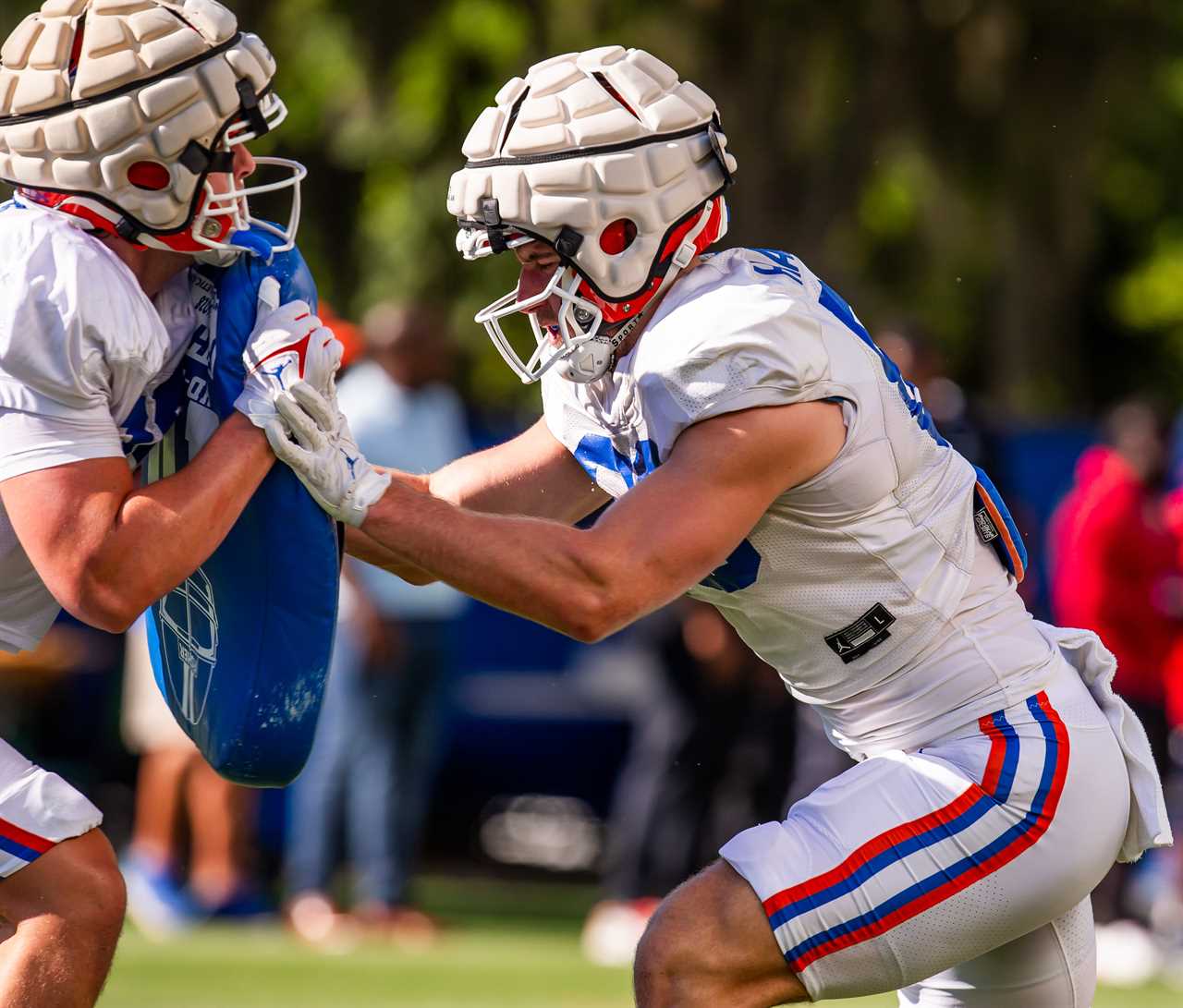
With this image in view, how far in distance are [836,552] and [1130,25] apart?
9.93 meters

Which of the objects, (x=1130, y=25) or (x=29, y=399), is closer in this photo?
(x=29, y=399)

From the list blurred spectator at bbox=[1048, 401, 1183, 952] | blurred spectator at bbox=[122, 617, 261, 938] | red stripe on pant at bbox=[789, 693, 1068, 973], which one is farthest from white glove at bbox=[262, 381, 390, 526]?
blurred spectator at bbox=[1048, 401, 1183, 952]

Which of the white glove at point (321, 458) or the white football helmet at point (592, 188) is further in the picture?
the white football helmet at point (592, 188)

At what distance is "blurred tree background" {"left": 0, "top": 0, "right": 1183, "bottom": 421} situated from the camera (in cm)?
1134

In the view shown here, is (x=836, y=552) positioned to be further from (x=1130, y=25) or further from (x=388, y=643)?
(x=1130, y=25)

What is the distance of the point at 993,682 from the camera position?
3297 mm

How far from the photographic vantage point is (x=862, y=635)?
3289 millimetres

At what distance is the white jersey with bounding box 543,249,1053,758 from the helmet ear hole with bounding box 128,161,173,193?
33.2 inches

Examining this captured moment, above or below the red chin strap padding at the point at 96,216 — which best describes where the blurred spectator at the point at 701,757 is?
below

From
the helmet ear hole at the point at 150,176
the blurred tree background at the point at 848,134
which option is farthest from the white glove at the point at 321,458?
the blurred tree background at the point at 848,134

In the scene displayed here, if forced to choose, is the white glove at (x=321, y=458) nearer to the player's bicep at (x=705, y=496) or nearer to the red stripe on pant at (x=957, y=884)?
the player's bicep at (x=705, y=496)

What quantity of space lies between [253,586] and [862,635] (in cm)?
108

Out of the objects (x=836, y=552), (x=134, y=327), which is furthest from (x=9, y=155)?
(x=836, y=552)

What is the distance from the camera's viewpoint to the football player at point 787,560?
10.2 feet
